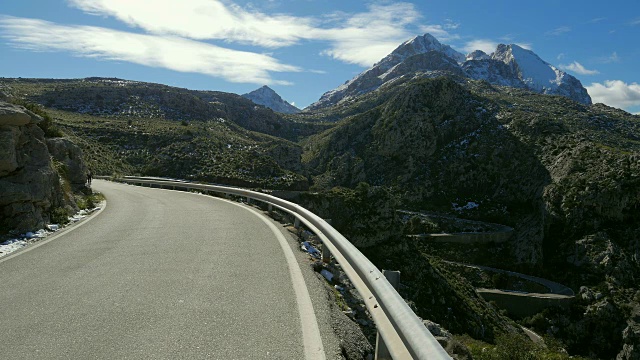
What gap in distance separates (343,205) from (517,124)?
66.2m

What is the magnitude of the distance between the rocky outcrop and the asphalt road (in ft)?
5.57

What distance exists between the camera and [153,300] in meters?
5.43

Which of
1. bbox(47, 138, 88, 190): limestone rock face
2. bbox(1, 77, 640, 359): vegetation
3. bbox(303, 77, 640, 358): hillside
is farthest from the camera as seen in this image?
bbox(303, 77, 640, 358): hillside

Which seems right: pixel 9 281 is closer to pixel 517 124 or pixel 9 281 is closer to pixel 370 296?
pixel 370 296

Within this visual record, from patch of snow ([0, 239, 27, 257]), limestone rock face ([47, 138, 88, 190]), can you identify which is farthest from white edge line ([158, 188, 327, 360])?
limestone rock face ([47, 138, 88, 190])

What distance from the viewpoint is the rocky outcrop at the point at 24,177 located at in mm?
10758

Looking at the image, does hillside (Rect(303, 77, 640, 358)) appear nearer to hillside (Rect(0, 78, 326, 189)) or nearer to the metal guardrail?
hillside (Rect(0, 78, 326, 189))

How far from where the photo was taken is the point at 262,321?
4.76 meters

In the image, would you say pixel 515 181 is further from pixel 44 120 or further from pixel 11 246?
pixel 11 246

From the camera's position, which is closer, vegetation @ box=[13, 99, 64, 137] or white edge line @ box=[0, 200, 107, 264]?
white edge line @ box=[0, 200, 107, 264]

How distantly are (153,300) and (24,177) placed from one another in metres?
8.91

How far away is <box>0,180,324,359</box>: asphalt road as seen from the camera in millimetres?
4039

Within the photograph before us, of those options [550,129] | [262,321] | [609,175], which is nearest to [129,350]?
[262,321]

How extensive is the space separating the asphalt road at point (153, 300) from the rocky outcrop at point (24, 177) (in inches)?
66.9
